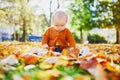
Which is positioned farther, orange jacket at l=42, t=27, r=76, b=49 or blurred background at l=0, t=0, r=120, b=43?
Result: blurred background at l=0, t=0, r=120, b=43

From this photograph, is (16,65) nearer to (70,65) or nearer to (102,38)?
(70,65)

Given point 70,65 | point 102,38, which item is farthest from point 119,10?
point 70,65

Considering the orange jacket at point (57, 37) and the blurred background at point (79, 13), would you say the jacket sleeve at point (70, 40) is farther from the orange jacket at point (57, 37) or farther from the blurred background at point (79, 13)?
the blurred background at point (79, 13)

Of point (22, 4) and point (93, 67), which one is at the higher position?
point (22, 4)

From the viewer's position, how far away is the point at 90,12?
26703mm

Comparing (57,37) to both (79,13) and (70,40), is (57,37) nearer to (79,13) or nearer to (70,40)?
(70,40)

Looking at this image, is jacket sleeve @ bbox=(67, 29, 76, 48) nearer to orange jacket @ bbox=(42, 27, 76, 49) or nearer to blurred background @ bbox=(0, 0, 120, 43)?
orange jacket @ bbox=(42, 27, 76, 49)

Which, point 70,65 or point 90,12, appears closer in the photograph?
point 70,65

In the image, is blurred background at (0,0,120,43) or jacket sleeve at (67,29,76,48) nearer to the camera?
jacket sleeve at (67,29,76,48)

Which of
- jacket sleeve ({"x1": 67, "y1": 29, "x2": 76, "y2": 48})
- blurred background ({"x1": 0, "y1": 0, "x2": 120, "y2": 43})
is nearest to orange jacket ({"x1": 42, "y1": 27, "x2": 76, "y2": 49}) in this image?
jacket sleeve ({"x1": 67, "y1": 29, "x2": 76, "y2": 48})

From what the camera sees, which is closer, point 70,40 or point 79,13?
point 70,40

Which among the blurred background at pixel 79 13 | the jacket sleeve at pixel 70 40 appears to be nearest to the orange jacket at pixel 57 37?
the jacket sleeve at pixel 70 40

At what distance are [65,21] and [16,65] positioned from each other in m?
3.04

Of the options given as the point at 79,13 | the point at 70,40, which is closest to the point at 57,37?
the point at 70,40
